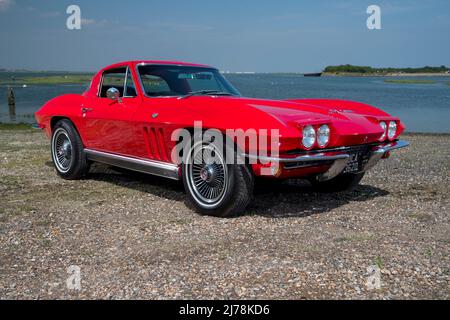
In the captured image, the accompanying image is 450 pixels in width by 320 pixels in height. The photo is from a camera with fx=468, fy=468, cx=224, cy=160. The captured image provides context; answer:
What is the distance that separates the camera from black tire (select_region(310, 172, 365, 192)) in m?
5.61

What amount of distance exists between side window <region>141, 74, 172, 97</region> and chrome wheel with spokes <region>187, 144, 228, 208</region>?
1063 mm

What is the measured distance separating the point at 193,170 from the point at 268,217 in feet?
2.88

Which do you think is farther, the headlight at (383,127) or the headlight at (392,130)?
the headlight at (392,130)

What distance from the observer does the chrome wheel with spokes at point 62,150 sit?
646 centimetres

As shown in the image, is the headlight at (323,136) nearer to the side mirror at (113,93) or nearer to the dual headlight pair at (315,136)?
the dual headlight pair at (315,136)

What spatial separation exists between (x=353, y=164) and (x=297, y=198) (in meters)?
0.98

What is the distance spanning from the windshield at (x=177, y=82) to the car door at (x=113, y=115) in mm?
191

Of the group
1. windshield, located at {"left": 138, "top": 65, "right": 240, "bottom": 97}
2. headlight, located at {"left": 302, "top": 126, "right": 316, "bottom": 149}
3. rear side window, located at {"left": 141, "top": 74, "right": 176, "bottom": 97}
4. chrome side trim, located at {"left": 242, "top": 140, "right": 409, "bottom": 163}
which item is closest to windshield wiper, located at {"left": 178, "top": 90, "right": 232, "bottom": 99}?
windshield, located at {"left": 138, "top": 65, "right": 240, "bottom": 97}

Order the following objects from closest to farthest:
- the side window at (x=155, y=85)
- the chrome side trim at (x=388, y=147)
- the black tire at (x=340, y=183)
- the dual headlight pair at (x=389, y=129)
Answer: the chrome side trim at (x=388, y=147) → the dual headlight pair at (x=389, y=129) → the side window at (x=155, y=85) → the black tire at (x=340, y=183)

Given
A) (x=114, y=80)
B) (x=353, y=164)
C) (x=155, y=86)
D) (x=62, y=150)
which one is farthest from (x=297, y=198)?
(x=62, y=150)

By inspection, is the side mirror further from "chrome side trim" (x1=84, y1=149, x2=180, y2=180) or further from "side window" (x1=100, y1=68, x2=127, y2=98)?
"chrome side trim" (x1=84, y1=149, x2=180, y2=180)

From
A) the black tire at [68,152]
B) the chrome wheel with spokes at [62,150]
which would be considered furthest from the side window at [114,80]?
the chrome wheel with spokes at [62,150]

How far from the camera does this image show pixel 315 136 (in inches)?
163

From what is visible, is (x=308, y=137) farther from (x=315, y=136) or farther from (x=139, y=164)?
(x=139, y=164)
